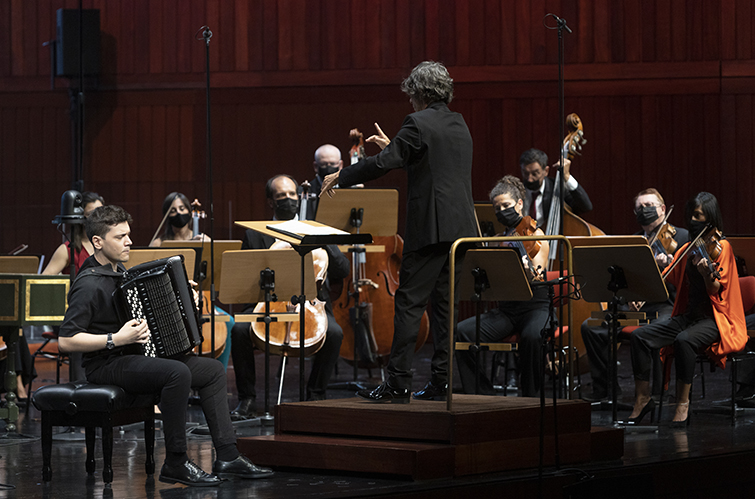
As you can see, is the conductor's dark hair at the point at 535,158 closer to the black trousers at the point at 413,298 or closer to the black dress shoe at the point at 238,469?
the black trousers at the point at 413,298

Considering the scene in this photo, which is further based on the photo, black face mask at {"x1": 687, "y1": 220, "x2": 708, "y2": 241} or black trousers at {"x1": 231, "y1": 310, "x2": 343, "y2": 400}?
black trousers at {"x1": 231, "y1": 310, "x2": 343, "y2": 400}

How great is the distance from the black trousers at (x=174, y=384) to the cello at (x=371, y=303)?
2.14 m

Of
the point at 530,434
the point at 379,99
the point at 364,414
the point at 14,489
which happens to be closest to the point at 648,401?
the point at 530,434

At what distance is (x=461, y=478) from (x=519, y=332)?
1.79 meters

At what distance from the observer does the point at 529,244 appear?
4.93m

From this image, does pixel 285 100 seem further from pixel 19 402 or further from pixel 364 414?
pixel 364 414

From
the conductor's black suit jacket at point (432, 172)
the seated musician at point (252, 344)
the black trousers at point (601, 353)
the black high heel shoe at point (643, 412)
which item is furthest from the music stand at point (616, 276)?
the seated musician at point (252, 344)

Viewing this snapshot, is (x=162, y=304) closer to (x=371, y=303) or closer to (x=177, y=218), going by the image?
(x=177, y=218)

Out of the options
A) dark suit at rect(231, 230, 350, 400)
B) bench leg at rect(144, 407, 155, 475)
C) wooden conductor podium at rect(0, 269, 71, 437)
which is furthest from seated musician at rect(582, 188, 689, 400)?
wooden conductor podium at rect(0, 269, 71, 437)

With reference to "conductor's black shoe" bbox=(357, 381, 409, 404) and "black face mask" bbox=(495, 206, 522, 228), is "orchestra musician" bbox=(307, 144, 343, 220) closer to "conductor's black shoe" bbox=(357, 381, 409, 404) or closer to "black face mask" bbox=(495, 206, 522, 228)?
"black face mask" bbox=(495, 206, 522, 228)

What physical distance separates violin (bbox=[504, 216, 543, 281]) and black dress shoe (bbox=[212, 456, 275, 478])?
186 cm

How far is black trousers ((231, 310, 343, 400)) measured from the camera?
496 cm

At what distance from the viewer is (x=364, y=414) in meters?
3.53

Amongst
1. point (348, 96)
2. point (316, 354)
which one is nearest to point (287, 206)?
point (316, 354)
